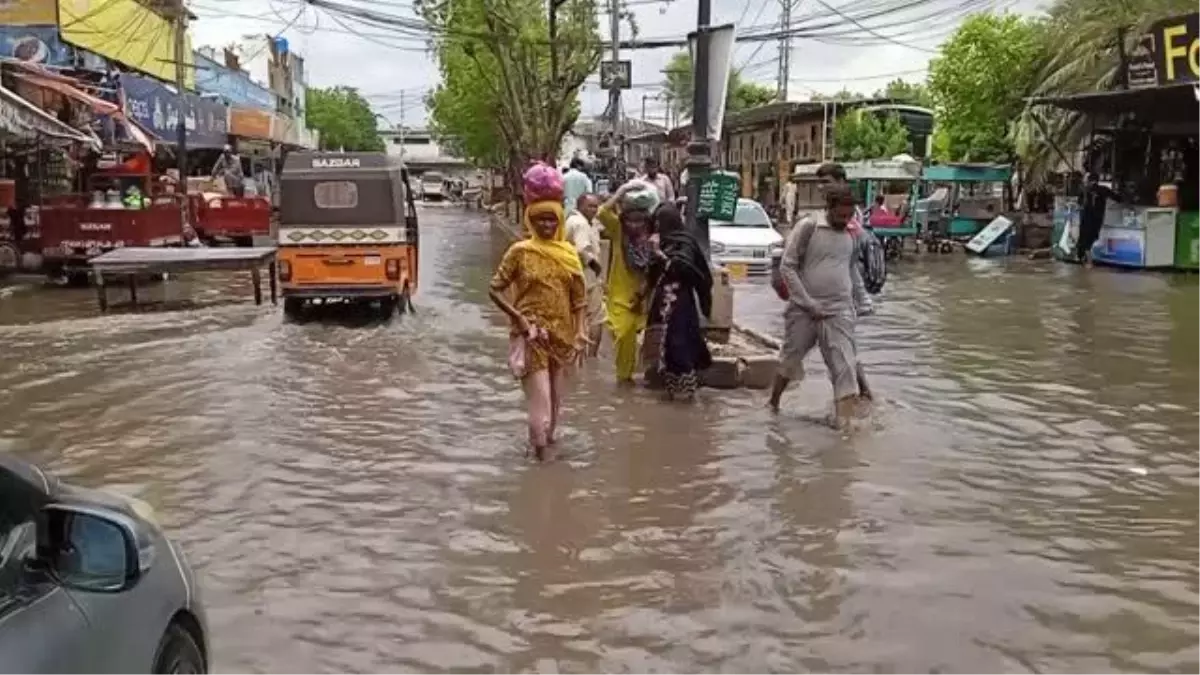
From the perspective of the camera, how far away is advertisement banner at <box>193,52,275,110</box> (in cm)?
4653

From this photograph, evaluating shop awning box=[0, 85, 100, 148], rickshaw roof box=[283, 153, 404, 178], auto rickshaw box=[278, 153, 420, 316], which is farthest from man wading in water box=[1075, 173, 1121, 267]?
shop awning box=[0, 85, 100, 148]

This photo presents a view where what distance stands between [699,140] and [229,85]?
4209cm

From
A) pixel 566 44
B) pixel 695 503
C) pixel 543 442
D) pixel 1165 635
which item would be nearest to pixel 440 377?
pixel 543 442

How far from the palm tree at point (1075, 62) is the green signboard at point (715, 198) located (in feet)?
61.3

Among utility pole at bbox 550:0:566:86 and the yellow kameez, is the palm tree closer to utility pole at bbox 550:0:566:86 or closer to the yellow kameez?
utility pole at bbox 550:0:566:86

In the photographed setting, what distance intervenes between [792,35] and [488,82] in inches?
553

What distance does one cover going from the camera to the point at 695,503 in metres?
7.48

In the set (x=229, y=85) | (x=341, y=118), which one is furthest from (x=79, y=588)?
(x=341, y=118)

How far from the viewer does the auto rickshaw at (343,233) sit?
1606cm

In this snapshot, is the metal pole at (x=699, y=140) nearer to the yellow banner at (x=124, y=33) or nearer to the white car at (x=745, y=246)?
the white car at (x=745, y=246)

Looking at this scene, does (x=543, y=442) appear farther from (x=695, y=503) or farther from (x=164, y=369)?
(x=164, y=369)

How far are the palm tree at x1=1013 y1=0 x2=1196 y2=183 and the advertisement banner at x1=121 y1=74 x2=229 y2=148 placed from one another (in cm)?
2003

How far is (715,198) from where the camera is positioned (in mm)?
11711

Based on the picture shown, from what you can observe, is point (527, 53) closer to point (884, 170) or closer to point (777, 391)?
point (884, 170)
